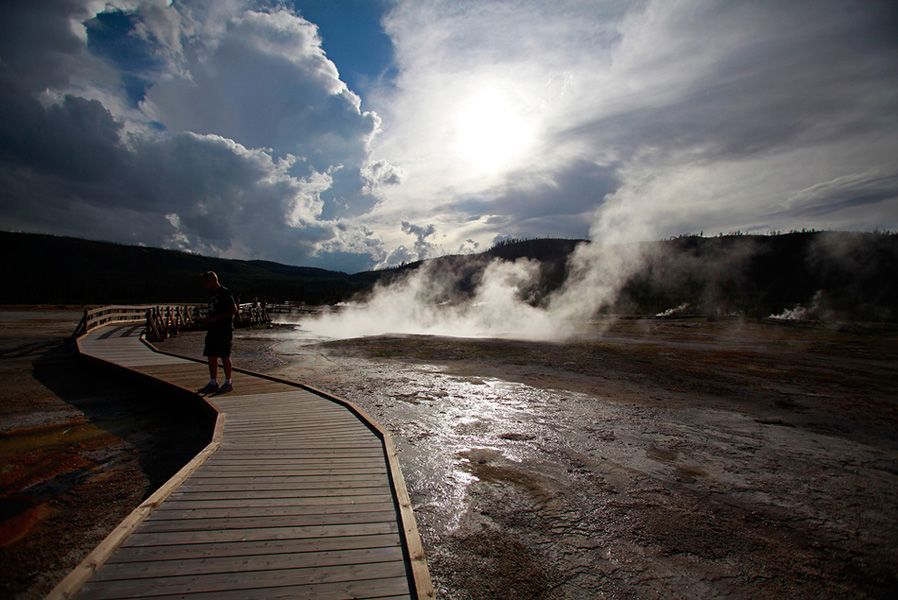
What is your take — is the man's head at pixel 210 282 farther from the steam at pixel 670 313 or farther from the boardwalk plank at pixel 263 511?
the steam at pixel 670 313

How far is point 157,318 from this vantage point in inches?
683

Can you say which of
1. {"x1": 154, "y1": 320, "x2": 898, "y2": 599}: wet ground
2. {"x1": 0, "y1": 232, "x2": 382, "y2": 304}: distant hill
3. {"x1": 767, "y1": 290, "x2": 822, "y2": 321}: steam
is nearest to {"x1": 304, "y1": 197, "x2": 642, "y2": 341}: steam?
{"x1": 154, "y1": 320, "x2": 898, "y2": 599}: wet ground

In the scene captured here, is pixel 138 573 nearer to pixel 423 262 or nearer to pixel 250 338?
pixel 250 338

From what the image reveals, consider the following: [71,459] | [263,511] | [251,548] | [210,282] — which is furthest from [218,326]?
[251,548]

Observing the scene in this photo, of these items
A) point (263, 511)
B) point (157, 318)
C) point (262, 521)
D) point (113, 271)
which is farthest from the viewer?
point (113, 271)

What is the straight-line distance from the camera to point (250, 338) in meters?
19.2

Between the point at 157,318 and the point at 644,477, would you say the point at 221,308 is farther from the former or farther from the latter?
the point at 157,318

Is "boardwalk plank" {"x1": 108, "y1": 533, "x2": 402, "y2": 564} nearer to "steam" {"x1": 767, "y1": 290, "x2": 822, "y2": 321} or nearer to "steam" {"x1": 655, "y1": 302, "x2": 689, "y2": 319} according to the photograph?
"steam" {"x1": 655, "y1": 302, "x2": 689, "y2": 319}

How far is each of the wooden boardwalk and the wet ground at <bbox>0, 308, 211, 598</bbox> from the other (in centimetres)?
96

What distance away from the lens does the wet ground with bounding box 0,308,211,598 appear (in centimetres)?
336

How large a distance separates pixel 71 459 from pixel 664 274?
86.3m

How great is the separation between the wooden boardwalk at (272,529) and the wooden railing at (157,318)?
1482 centimetres

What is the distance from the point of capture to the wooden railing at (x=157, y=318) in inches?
643

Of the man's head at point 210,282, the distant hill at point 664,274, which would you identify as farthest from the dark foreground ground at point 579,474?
the distant hill at point 664,274
